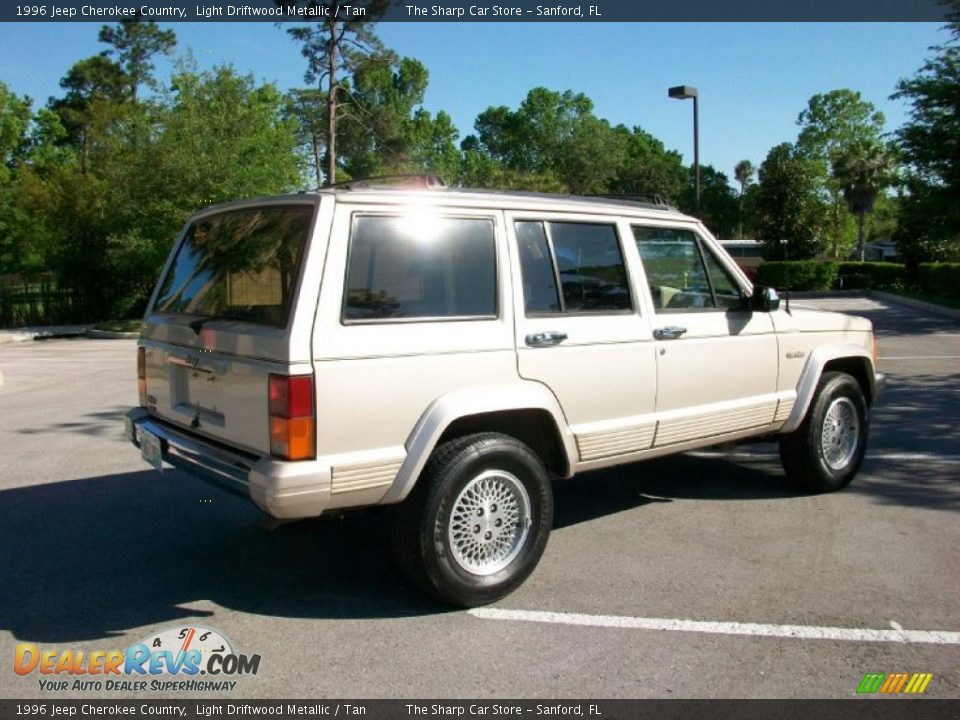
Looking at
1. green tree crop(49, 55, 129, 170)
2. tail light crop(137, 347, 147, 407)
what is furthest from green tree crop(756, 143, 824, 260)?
tail light crop(137, 347, 147, 407)

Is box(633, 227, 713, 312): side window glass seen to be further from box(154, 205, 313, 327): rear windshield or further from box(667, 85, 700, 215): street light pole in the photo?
box(667, 85, 700, 215): street light pole

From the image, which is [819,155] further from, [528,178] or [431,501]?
[431,501]

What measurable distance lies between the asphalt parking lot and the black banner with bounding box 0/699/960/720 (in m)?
0.07

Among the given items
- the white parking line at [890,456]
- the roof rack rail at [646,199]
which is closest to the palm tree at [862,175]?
the white parking line at [890,456]

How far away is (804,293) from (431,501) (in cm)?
3861

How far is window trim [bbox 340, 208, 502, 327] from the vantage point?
152 inches

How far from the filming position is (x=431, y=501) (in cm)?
395

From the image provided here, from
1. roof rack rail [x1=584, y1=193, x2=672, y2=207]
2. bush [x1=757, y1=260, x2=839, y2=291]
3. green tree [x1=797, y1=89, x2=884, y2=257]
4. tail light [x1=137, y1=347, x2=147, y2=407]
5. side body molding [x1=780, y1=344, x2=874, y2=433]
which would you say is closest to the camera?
tail light [x1=137, y1=347, x2=147, y2=407]

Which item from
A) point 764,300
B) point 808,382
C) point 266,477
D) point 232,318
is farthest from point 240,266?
point 808,382

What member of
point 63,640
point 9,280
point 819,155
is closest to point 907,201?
point 63,640

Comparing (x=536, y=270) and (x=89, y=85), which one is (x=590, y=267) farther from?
(x=89, y=85)

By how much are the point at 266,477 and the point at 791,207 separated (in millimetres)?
45756

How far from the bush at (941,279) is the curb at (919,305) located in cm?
123

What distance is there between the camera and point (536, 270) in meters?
4.55
